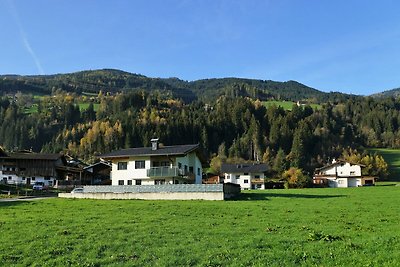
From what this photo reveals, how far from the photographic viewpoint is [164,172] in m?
56.2

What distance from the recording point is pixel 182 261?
15.4m

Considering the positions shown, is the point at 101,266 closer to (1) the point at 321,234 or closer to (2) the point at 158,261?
(2) the point at 158,261

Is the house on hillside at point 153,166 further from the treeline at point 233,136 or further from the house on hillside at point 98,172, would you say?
the treeline at point 233,136

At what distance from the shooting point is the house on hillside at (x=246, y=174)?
114688 millimetres

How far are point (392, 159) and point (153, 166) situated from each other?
130321 millimetres

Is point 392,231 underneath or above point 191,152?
underneath

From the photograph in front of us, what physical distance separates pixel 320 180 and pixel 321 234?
364ft

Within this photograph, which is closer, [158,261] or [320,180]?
[158,261]

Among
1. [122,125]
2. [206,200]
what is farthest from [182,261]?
[122,125]

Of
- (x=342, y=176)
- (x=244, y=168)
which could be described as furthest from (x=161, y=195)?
(x=342, y=176)

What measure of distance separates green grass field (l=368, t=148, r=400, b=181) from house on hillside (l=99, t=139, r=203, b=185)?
317 feet

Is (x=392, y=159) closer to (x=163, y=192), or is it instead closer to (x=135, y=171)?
(x=135, y=171)

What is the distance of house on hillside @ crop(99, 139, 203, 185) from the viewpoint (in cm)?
5638

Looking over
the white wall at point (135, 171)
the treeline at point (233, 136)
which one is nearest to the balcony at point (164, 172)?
the white wall at point (135, 171)
